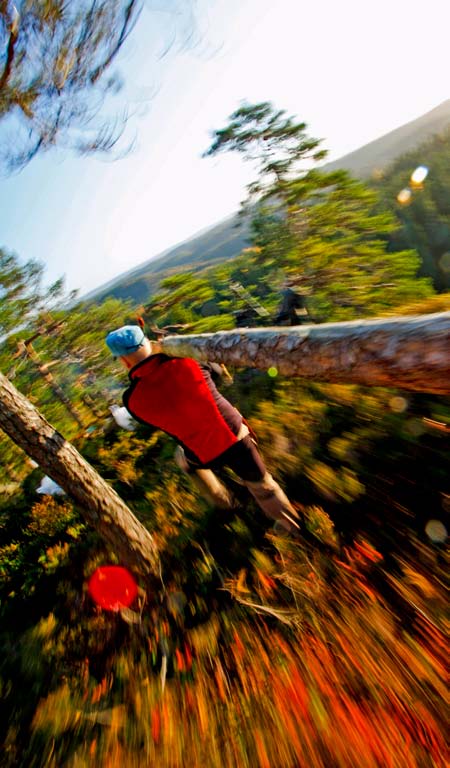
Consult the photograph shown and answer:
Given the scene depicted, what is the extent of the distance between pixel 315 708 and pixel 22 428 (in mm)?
3334

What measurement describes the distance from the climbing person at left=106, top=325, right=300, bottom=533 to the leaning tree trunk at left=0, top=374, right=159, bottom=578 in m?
1.22

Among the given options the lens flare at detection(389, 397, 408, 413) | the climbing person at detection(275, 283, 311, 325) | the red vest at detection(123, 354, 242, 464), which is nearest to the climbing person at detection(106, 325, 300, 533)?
the red vest at detection(123, 354, 242, 464)

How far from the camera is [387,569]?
2.56 metres

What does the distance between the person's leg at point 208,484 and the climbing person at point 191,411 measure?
303mm

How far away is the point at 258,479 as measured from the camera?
306 centimetres

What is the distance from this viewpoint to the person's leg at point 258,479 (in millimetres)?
2977

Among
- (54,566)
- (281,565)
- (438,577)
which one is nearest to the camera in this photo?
(438,577)

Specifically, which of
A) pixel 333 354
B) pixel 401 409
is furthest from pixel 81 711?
pixel 401 409

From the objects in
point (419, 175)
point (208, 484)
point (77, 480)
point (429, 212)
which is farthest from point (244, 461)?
point (419, 175)

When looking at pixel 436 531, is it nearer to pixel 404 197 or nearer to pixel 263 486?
pixel 263 486

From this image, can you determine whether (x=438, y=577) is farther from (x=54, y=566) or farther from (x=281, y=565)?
(x=54, y=566)

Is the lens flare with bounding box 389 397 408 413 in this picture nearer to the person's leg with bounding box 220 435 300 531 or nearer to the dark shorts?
the person's leg with bounding box 220 435 300 531

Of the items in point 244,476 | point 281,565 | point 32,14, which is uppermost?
point 32,14

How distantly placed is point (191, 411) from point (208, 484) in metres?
1.30
